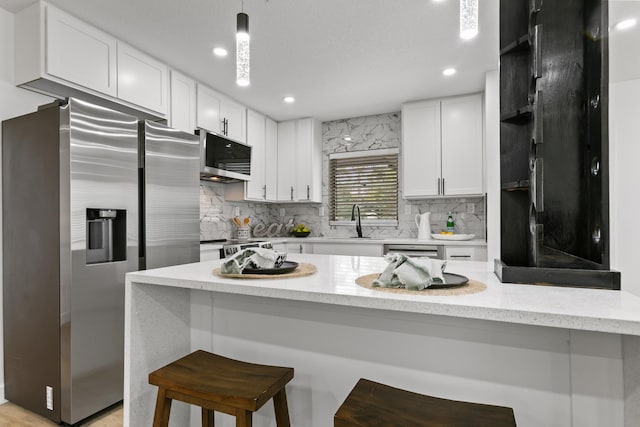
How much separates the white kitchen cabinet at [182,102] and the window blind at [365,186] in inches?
82.0

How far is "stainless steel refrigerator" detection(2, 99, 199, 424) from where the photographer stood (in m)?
1.98

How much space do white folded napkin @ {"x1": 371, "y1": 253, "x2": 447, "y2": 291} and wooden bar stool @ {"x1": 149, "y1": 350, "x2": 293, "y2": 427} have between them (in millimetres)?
473

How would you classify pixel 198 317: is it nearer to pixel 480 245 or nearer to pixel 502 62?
pixel 502 62

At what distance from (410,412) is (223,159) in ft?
10.1

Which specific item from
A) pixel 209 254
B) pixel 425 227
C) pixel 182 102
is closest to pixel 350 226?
pixel 425 227

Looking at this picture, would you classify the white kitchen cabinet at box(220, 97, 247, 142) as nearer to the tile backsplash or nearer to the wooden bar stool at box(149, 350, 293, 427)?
the tile backsplash

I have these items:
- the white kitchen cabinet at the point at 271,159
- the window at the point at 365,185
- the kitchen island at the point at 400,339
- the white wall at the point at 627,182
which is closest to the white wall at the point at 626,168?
the white wall at the point at 627,182

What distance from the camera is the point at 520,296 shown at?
95 centimetres

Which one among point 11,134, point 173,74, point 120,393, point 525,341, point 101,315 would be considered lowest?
point 120,393

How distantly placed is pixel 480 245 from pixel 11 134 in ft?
12.5

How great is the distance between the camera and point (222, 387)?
112 centimetres

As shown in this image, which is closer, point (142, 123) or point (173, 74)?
point (142, 123)

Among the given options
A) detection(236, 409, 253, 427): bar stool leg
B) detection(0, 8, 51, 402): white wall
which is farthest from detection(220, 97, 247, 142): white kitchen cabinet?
detection(236, 409, 253, 427): bar stool leg

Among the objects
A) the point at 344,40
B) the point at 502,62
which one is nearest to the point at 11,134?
the point at 344,40
